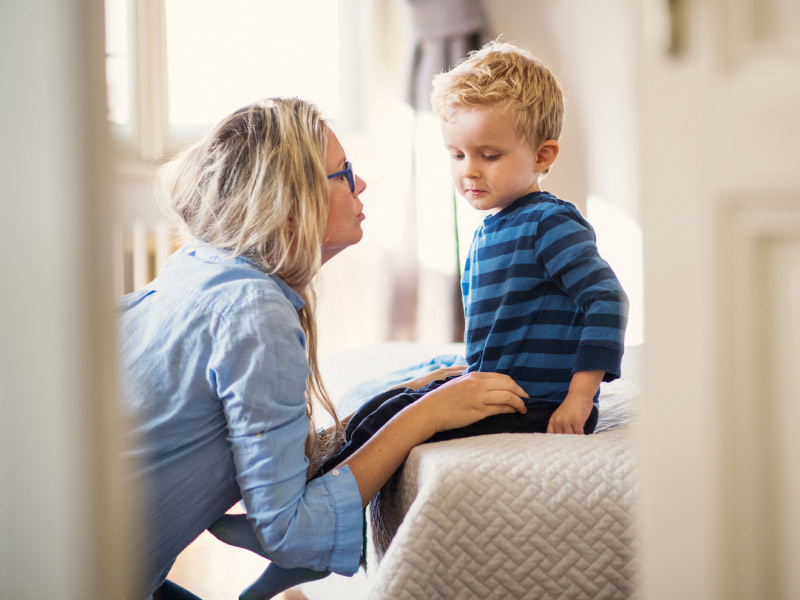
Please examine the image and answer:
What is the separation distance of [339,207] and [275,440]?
43cm

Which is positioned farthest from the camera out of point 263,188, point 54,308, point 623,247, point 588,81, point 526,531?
point 588,81

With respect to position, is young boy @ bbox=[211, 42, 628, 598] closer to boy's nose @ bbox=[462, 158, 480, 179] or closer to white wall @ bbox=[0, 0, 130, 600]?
boy's nose @ bbox=[462, 158, 480, 179]

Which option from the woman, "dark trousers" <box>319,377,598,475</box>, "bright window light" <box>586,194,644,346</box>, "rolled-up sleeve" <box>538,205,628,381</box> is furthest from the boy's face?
"bright window light" <box>586,194,644,346</box>

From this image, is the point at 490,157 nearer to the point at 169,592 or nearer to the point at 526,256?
the point at 526,256

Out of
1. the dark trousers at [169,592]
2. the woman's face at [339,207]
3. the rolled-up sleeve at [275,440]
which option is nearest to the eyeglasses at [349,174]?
the woman's face at [339,207]

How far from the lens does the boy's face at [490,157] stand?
1.35m

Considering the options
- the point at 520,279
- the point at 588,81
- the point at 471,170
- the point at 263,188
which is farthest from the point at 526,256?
the point at 588,81

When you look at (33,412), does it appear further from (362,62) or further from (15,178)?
(362,62)

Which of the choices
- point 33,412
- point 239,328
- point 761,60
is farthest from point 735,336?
point 239,328

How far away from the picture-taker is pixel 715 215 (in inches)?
21.7

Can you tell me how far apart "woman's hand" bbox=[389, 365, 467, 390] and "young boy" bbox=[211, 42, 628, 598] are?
0.02m

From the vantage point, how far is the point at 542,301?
4.20 ft

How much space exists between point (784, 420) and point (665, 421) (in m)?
0.08

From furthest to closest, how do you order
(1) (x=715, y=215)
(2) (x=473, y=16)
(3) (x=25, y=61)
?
(2) (x=473, y=16) < (1) (x=715, y=215) < (3) (x=25, y=61)
